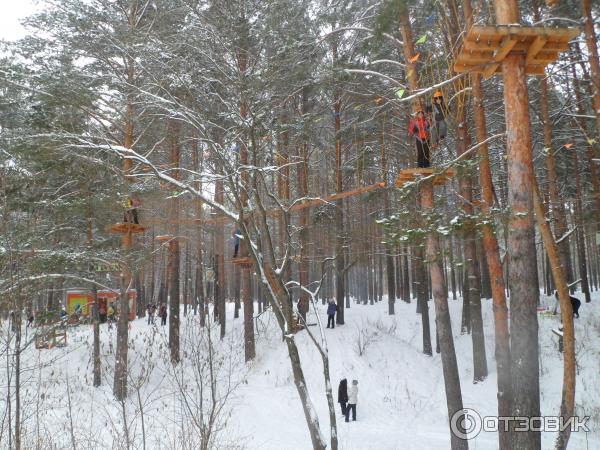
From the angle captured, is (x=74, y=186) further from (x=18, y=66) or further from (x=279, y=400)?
(x=279, y=400)

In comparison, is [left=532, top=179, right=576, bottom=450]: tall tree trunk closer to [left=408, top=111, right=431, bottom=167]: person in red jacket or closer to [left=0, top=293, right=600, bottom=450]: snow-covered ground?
[left=408, top=111, right=431, bottom=167]: person in red jacket

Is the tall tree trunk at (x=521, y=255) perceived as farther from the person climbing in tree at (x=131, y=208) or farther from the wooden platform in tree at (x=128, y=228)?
the wooden platform in tree at (x=128, y=228)

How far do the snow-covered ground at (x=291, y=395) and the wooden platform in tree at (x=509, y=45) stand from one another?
5.86 meters

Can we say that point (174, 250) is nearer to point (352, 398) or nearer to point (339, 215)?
point (339, 215)

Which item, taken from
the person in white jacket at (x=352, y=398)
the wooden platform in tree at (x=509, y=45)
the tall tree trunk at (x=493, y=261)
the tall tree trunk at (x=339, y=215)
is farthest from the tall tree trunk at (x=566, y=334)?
the tall tree trunk at (x=339, y=215)

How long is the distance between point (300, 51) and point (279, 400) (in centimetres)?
931

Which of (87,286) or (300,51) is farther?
(87,286)

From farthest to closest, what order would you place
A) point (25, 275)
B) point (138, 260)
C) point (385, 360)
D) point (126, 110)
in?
point (385, 360)
point (126, 110)
point (138, 260)
point (25, 275)

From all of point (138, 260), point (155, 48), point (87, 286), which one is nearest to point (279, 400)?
point (138, 260)

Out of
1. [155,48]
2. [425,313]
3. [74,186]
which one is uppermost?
[155,48]

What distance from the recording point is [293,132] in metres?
14.5

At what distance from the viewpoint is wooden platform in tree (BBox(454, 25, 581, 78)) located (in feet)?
16.4

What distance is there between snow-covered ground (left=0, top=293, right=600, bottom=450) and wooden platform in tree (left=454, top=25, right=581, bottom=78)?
19.2ft

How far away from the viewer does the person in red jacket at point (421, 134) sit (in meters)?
7.84
